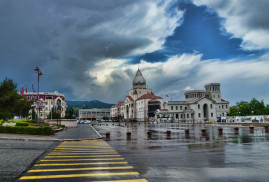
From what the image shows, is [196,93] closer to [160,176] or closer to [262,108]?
[262,108]

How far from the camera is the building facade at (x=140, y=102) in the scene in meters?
131

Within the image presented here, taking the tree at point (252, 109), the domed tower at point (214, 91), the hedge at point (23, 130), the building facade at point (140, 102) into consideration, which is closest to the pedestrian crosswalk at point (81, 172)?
the hedge at point (23, 130)

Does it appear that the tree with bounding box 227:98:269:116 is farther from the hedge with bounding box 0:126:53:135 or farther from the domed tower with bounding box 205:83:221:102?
the hedge with bounding box 0:126:53:135

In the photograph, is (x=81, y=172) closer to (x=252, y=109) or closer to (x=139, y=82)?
(x=252, y=109)

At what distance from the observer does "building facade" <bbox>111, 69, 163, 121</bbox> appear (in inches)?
5143

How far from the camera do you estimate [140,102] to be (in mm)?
139375

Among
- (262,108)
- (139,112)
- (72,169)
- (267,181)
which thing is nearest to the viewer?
(267,181)

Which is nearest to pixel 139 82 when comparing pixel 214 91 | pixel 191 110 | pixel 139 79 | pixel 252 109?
pixel 139 79

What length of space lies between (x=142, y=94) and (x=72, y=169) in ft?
461

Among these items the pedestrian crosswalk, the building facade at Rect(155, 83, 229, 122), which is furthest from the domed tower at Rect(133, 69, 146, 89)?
the pedestrian crosswalk

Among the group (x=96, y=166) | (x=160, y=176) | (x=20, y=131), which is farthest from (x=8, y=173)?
(x=20, y=131)

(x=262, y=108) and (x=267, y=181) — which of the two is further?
(x=262, y=108)

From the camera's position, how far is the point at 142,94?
149000 mm

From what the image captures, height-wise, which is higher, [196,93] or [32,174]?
[196,93]
